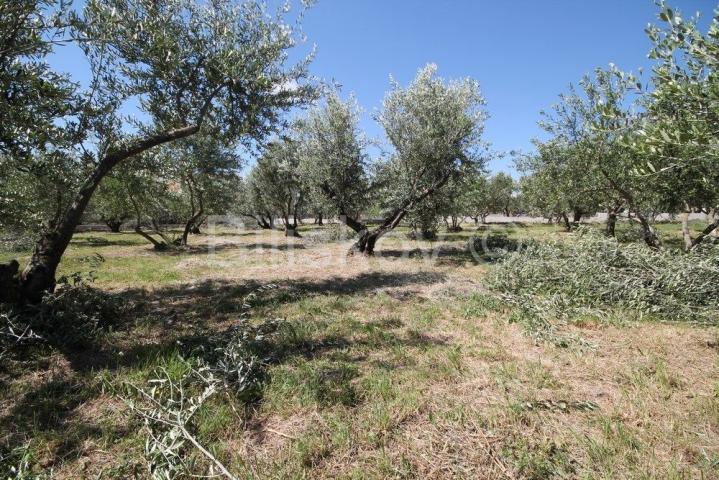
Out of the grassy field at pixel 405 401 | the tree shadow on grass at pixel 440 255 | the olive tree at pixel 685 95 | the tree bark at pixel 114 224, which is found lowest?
the grassy field at pixel 405 401

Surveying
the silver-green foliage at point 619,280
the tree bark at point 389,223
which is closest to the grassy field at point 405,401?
the silver-green foliage at point 619,280

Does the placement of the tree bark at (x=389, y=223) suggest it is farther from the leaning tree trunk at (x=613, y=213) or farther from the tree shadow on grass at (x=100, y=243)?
the tree shadow on grass at (x=100, y=243)

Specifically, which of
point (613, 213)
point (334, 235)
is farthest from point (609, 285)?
point (334, 235)

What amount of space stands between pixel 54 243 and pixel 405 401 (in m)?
8.23

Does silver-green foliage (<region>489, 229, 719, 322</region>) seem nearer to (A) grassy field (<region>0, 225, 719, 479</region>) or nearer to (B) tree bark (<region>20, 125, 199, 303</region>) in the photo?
(A) grassy field (<region>0, 225, 719, 479</region>)

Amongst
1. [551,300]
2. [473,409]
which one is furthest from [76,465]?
[551,300]

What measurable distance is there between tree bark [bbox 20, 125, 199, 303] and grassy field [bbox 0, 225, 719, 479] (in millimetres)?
1692

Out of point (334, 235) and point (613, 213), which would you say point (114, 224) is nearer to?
point (334, 235)

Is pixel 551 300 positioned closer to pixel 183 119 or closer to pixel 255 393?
pixel 255 393

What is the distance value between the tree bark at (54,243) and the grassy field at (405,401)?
1692mm

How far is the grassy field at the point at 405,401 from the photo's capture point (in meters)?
3.31

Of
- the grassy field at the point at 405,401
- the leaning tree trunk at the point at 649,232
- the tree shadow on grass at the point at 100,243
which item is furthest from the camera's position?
the tree shadow on grass at the point at 100,243

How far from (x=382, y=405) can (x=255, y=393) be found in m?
1.74

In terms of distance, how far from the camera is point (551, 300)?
26.6ft
